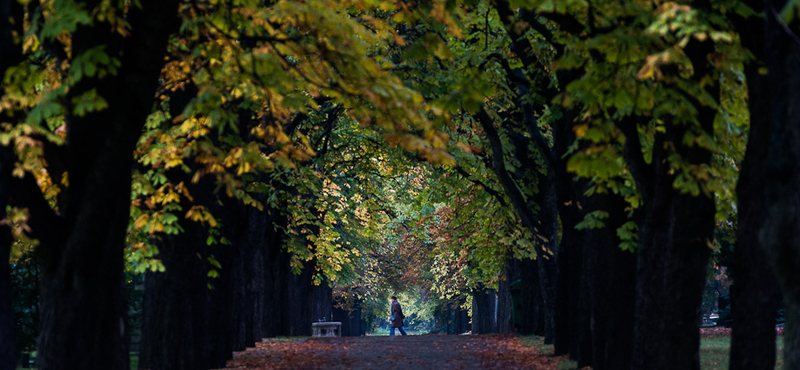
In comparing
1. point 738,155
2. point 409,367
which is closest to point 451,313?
point 409,367

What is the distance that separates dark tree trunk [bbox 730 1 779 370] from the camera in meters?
7.52

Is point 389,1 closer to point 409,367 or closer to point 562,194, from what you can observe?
point 562,194

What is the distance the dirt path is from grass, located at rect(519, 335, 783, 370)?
0.96ft

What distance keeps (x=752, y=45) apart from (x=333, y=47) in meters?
4.06

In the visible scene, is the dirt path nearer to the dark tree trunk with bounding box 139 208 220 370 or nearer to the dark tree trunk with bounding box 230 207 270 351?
the dark tree trunk with bounding box 230 207 270 351

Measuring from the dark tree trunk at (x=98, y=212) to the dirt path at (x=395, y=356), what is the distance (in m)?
9.28

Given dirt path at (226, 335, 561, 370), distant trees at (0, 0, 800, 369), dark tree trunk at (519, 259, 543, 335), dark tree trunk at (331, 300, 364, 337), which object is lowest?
dark tree trunk at (331, 300, 364, 337)

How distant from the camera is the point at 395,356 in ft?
66.4

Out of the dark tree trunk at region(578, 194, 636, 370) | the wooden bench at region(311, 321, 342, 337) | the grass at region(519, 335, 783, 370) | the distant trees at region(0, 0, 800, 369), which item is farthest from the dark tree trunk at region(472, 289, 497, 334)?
the distant trees at region(0, 0, 800, 369)

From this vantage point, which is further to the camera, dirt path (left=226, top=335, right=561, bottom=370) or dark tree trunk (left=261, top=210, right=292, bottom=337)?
dark tree trunk (left=261, top=210, right=292, bottom=337)

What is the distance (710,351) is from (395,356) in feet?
23.5

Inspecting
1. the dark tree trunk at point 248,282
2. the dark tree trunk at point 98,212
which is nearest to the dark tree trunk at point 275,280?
the dark tree trunk at point 248,282

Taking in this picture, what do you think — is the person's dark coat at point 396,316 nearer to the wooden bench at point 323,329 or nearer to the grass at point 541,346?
the wooden bench at point 323,329

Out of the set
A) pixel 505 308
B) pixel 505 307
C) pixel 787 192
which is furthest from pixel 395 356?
pixel 787 192
